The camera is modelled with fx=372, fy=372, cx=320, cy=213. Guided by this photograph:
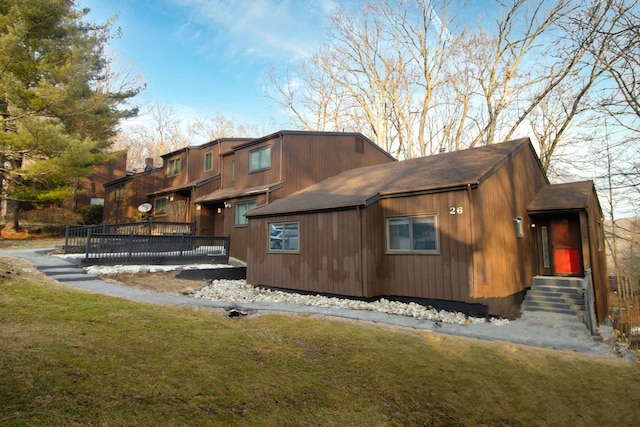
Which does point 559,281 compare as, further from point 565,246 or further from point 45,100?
point 45,100

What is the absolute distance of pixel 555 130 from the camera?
2345 centimetres

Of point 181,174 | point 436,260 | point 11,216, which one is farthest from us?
point 181,174

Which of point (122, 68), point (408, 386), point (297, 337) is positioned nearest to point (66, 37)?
point (122, 68)

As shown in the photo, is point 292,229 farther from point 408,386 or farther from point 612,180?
point 612,180

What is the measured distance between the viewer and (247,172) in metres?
17.7

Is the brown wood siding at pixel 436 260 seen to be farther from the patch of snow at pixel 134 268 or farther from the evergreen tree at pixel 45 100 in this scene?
the evergreen tree at pixel 45 100

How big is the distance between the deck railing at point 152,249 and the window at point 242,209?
3.31 feet

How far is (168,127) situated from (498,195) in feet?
129

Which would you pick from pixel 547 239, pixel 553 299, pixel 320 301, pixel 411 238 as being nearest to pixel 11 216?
pixel 320 301

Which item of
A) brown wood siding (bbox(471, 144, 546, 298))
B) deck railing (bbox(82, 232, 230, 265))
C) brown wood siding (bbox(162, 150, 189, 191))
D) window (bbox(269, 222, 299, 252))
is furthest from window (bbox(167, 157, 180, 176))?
brown wood siding (bbox(471, 144, 546, 298))

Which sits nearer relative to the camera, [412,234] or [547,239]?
[412,234]

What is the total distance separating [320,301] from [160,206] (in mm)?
17054

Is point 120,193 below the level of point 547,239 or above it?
above

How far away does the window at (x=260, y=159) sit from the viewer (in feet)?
55.2
